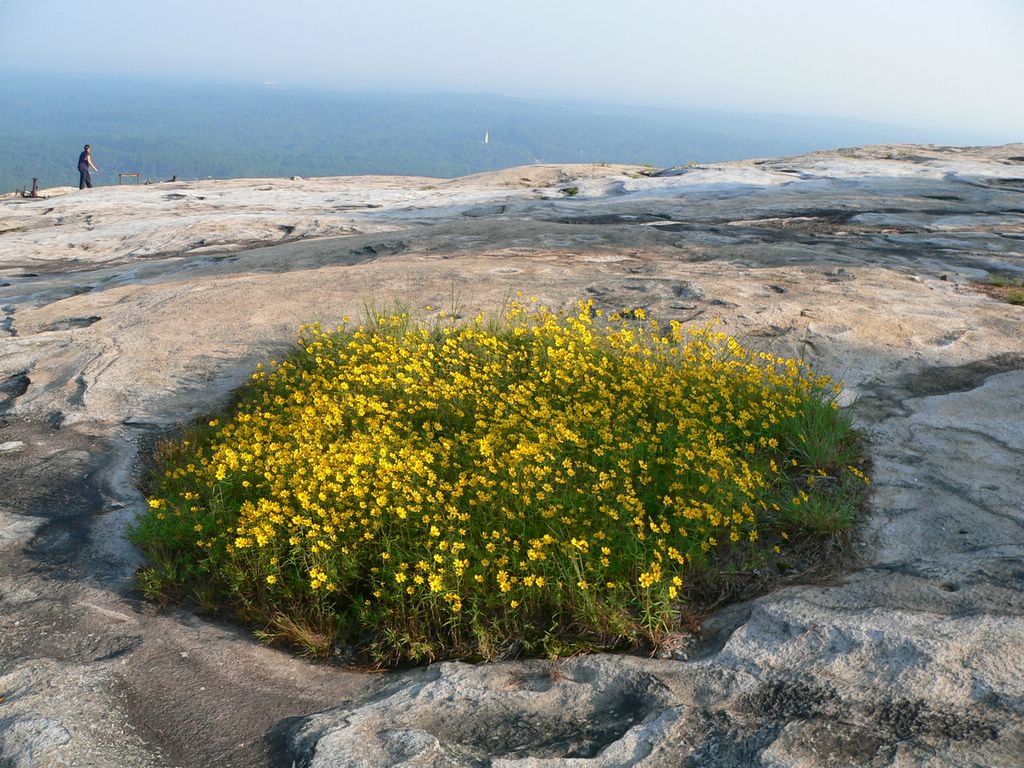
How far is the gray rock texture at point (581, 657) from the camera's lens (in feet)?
14.3

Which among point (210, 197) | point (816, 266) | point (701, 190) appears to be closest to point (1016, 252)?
point (816, 266)

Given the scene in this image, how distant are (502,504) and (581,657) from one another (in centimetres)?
127

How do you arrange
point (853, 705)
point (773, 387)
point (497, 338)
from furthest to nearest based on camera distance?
point (497, 338) → point (773, 387) → point (853, 705)

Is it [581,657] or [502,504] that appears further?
[502,504]

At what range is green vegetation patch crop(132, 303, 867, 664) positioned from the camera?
541 cm

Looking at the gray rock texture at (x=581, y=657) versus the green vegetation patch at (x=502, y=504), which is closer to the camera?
the gray rock texture at (x=581, y=657)

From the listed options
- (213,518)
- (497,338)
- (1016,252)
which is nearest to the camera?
(213,518)

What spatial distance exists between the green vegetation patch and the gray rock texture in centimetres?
31

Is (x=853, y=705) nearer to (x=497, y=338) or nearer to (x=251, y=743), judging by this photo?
(x=251, y=743)

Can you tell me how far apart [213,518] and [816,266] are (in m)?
10.0

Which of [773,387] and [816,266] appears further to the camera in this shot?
[816,266]

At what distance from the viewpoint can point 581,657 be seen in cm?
513

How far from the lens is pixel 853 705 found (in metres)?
4.37

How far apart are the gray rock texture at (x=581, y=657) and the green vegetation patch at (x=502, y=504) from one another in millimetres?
308
